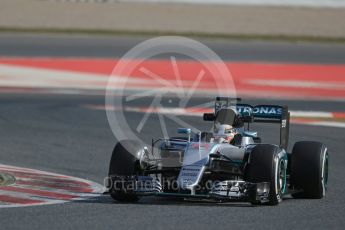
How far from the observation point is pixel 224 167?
440 inches

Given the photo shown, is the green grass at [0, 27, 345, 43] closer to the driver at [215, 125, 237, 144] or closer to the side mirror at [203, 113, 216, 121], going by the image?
the side mirror at [203, 113, 216, 121]

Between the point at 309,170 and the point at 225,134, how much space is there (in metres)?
1.03

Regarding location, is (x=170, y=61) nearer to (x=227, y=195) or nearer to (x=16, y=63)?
(x=16, y=63)

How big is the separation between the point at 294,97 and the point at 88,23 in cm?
2085

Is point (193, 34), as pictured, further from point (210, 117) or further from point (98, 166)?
point (210, 117)

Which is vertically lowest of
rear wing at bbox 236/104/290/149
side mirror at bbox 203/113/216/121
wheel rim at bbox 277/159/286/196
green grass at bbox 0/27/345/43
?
wheel rim at bbox 277/159/286/196

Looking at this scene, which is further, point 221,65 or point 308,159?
point 221,65

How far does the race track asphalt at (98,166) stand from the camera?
32.1 feet

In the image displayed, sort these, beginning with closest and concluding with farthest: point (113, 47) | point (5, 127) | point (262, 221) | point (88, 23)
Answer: point (262, 221)
point (5, 127)
point (113, 47)
point (88, 23)

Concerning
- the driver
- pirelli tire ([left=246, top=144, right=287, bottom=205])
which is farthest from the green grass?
pirelli tire ([left=246, top=144, right=287, bottom=205])

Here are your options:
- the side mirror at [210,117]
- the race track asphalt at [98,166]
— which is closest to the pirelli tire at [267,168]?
the race track asphalt at [98,166]

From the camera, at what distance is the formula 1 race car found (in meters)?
10.8

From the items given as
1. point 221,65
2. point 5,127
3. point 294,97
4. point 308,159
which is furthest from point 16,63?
point 308,159

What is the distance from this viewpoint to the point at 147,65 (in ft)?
103
